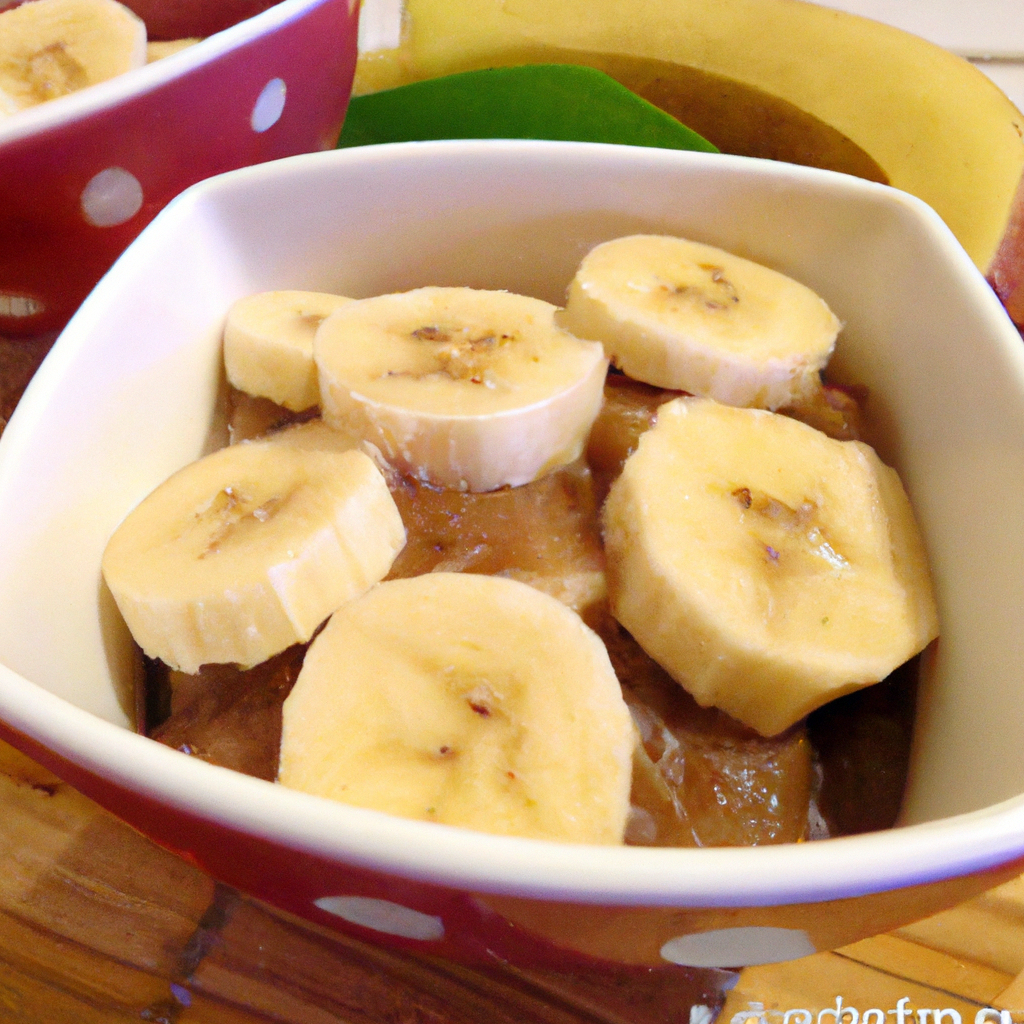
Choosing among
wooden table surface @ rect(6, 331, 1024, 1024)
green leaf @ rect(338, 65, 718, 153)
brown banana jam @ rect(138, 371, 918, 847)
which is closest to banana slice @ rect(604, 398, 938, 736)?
brown banana jam @ rect(138, 371, 918, 847)

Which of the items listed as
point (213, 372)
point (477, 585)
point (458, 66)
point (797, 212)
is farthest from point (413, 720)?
point (458, 66)

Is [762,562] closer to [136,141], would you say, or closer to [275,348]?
[275,348]

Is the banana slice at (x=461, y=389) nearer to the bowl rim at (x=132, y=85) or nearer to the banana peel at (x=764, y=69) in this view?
the bowl rim at (x=132, y=85)

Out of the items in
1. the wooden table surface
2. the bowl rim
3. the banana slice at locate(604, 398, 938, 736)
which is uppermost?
the bowl rim

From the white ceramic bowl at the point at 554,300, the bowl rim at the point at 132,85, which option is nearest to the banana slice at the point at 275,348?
the white ceramic bowl at the point at 554,300

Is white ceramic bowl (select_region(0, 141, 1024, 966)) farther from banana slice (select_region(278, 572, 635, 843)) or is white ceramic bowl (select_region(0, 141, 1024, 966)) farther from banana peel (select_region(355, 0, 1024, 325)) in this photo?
banana peel (select_region(355, 0, 1024, 325))

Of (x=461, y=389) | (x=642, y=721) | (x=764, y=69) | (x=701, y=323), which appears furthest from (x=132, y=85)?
(x=764, y=69)
